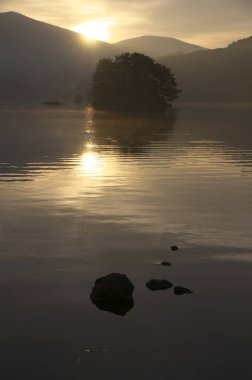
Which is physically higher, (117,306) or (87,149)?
(117,306)

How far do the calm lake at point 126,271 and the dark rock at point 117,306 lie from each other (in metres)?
0.19

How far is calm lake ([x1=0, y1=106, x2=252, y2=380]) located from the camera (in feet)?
40.2

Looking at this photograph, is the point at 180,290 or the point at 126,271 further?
the point at 126,271

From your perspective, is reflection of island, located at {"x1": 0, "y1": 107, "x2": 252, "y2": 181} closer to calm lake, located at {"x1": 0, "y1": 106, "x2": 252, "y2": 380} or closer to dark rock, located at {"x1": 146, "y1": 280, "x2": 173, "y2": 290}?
calm lake, located at {"x1": 0, "y1": 106, "x2": 252, "y2": 380}

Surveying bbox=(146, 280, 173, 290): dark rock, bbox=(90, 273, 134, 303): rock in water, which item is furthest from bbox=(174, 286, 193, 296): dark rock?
bbox=(90, 273, 134, 303): rock in water

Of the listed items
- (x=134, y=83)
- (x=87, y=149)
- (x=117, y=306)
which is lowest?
(x=87, y=149)

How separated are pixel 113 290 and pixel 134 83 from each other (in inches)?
6442

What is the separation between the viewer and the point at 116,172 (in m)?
39.1

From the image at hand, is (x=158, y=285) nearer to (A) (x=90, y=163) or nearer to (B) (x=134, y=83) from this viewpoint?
(A) (x=90, y=163)

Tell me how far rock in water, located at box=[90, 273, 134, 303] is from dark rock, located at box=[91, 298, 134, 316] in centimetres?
9

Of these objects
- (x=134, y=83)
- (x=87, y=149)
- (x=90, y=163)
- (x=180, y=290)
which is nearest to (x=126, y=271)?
(x=180, y=290)

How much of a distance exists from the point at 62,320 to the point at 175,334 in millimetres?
2895

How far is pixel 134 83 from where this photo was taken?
17488 cm

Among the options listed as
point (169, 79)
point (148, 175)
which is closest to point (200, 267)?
point (148, 175)
